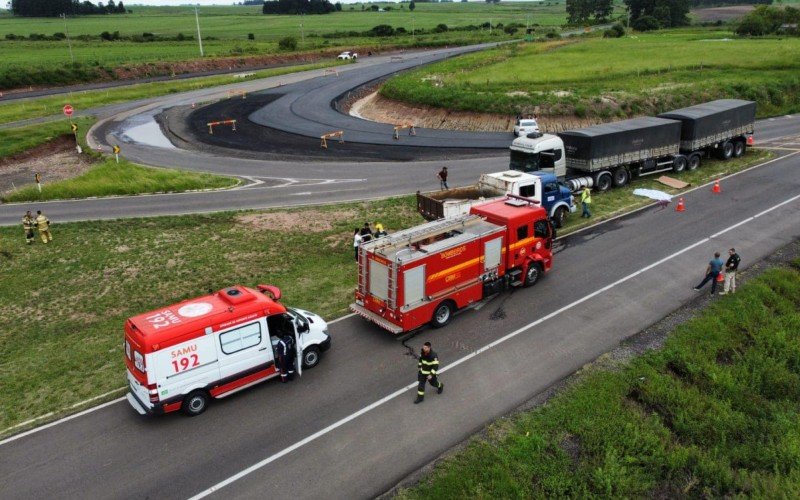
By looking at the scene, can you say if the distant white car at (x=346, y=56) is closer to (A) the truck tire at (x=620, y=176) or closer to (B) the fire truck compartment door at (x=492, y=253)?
(A) the truck tire at (x=620, y=176)

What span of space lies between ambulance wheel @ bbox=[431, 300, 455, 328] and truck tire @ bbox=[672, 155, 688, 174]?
73.5ft

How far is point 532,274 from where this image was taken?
2159 centimetres

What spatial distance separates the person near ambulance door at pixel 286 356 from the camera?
1594 centimetres

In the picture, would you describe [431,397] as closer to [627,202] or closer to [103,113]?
[627,202]

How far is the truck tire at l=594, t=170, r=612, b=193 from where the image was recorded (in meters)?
31.9

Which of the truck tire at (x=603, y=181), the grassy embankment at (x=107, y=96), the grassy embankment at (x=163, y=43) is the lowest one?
the truck tire at (x=603, y=181)

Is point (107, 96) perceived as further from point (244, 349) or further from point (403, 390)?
point (403, 390)

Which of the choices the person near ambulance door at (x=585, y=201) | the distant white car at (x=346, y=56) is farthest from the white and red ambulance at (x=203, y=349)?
the distant white car at (x=346, y=56)

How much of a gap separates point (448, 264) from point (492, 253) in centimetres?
209

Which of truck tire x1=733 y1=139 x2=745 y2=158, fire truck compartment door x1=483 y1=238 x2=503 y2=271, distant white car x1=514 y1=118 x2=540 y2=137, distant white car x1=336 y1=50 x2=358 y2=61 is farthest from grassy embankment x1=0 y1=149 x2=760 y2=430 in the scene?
distant white car x1=336 y1=50 x2=358 y2=61

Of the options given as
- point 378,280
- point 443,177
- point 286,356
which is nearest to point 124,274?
point 286,356

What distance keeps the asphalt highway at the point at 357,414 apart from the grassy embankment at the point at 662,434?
1.10 m

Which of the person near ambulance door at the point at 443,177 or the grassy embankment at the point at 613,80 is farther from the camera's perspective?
the grassy embankment at the point at 613,80

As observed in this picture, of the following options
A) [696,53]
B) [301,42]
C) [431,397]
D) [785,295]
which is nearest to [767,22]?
[696,53]
